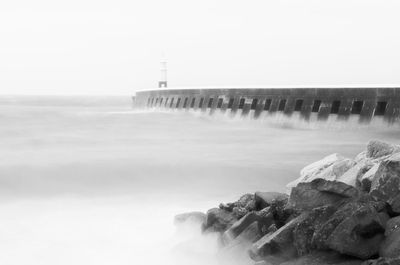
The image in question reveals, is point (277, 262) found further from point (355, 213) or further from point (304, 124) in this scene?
point (304, 124)

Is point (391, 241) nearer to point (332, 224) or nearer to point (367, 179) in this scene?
point (332, 224)

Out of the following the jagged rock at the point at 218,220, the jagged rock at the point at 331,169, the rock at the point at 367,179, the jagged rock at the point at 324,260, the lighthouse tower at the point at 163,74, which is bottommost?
the lighthouse tower at the point at 163,74

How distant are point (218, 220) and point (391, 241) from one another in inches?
78.3

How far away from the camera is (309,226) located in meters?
4.16

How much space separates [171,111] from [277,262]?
80.3 ft

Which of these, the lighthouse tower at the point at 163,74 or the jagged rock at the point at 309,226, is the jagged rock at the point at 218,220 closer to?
the jagged rock at the point at 309,226

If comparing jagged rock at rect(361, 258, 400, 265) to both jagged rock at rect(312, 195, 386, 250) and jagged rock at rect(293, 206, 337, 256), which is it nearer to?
jagged rock at rect(312, 195, 386, 250)

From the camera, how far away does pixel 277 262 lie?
13.9 ft

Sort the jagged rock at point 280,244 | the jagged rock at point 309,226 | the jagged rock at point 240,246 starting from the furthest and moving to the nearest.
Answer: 1. the jagged rock at point 240,246
2. the jagged rock at point 280,244
3. the jagged rock at point 309,226

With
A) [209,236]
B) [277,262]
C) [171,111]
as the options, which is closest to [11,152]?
[209,236]

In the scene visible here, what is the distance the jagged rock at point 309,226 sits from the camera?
4.11 metres

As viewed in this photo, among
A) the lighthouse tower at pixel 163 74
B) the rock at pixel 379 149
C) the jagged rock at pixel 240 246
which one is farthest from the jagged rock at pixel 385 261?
the lighthouse tower at pixel 163 74

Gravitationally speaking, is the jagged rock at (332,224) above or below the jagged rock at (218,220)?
above

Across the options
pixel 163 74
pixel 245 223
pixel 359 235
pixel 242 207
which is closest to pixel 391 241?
pixel 359 235
